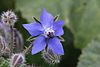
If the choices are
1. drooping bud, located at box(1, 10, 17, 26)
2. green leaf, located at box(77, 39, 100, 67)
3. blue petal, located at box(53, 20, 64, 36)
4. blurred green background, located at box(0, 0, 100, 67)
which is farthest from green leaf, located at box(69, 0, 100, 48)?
blue petal, located at box(53, 20, 64, 36)

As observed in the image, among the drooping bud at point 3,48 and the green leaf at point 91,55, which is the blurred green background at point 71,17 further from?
the drooping bud at point 3,48

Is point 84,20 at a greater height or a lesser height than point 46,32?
greater

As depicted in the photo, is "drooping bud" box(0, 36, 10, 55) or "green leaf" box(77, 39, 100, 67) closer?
"drooping bud" box(0, 36, 10, 55)

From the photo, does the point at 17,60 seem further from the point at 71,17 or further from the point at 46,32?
the point at 71,17

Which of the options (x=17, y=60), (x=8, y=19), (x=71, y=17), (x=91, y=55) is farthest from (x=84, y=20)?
(x=17, y=60)

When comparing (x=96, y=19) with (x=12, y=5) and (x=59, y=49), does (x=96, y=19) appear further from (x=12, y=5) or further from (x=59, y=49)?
(x=59, y=49)

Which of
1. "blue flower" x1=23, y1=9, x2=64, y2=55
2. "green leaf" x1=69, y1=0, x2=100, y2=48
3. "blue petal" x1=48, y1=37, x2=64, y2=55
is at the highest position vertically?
"green leaf" x1=69, y1=0, x2=100, y2=48

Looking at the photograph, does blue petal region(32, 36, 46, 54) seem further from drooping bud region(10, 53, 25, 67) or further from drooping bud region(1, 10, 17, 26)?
drooping bud region(1, 10, 17, 26)
